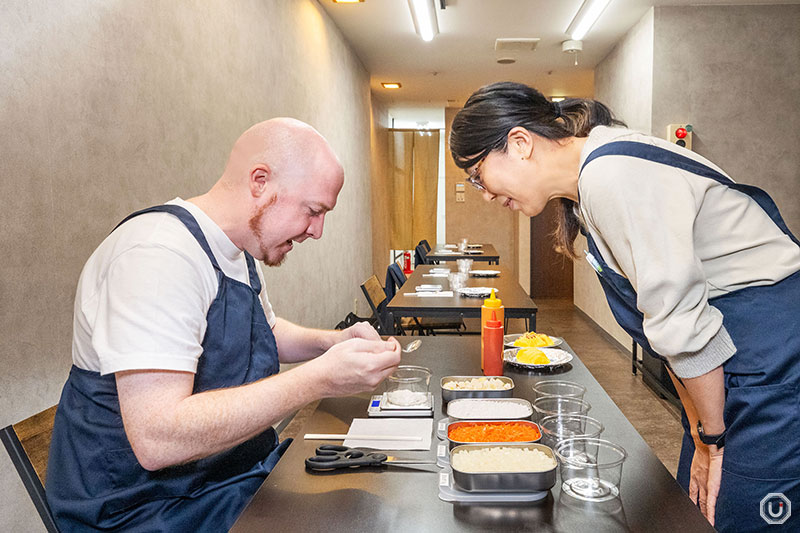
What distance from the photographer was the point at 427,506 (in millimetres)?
1044

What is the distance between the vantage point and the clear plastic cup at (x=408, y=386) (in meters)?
1.51

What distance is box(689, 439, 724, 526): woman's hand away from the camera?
1.26 m

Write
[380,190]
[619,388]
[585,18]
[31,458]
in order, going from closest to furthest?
[31,458] < [619,388] < [585,18] < [380,190]

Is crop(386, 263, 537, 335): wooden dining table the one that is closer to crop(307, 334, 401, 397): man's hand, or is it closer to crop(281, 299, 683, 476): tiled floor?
crop(281, 299, 683, 476): tiled floor

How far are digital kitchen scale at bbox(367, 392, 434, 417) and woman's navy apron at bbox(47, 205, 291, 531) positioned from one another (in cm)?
32

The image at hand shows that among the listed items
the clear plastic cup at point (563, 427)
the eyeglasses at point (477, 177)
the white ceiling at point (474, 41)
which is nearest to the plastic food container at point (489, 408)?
the clear plastic cup at point (563, 427)

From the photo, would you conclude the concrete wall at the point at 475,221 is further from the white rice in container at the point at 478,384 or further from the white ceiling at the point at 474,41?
the white rice in container at the point at 478,384

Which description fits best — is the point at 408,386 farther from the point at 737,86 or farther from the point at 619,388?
the point at 737,86

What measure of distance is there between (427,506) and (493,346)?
0.75m

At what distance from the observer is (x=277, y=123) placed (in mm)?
1418

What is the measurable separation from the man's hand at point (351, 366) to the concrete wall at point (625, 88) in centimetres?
457

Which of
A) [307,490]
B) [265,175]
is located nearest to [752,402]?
[307,490]

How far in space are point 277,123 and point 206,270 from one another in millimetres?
378

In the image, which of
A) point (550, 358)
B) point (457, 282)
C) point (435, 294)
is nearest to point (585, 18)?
point (457, 282)
